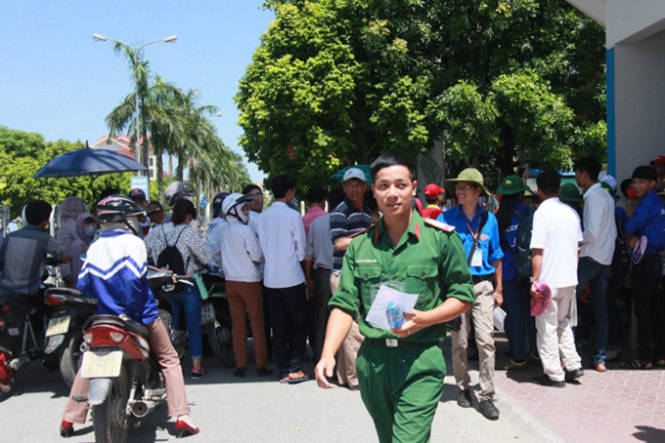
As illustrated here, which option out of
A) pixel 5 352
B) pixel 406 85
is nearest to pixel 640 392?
pixel 5 352

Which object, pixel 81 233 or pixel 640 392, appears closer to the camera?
pixel 640 392

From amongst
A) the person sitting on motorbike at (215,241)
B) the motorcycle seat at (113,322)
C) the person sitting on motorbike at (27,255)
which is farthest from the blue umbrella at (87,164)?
the motorcycle seat at (113,322)

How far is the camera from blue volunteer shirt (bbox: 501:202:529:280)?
681 cm

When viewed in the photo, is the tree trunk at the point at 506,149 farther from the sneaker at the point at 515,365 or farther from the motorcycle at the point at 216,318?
the motorcycle at the point at 216,318

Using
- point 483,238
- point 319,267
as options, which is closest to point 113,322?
point 319,267

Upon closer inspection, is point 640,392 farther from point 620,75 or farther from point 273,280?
point 620,75

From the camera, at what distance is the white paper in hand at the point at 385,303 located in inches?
116

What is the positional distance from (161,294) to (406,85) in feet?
49.5

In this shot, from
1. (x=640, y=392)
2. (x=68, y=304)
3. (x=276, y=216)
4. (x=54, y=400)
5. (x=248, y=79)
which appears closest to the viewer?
(x=68, y=304)

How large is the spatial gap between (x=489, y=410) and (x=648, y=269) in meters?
2.80

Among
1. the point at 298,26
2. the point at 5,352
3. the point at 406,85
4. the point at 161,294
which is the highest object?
the point at 298,26

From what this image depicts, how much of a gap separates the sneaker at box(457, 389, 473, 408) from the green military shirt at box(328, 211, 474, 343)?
2.92 meters

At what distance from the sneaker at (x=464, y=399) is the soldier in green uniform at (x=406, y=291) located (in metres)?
2.88

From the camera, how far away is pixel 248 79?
2472 cm
